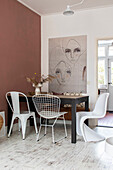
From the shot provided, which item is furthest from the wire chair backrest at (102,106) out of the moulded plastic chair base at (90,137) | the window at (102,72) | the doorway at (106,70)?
the window at (102,72)

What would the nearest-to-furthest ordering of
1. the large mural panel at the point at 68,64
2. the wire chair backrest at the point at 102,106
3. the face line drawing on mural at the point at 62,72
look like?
the wire chair backrest at the point at 102,106, the large mural panel at the point at 68,64, the face line drawing on mural at the point at 62,72

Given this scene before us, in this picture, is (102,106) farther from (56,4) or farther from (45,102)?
(56,4)

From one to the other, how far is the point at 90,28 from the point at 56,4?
3.40ft

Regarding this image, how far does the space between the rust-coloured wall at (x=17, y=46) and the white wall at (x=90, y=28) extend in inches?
24.2

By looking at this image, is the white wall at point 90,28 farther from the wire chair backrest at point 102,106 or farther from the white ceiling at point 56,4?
the wire chair backrest at point 102,106

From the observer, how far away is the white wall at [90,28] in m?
5.16

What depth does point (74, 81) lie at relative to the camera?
5.52 metres

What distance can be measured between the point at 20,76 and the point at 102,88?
411 cm

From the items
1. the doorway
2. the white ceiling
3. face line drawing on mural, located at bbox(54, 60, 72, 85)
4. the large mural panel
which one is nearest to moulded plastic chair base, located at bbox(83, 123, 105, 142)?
the large mural panel

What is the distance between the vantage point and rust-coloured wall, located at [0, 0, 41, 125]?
4.25 m

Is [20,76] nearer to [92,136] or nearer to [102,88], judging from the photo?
[92,136]

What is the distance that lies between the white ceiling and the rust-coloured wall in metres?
0.18

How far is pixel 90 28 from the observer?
17.4ft

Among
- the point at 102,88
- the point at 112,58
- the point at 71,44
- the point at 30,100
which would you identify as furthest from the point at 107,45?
the point at 30,100
